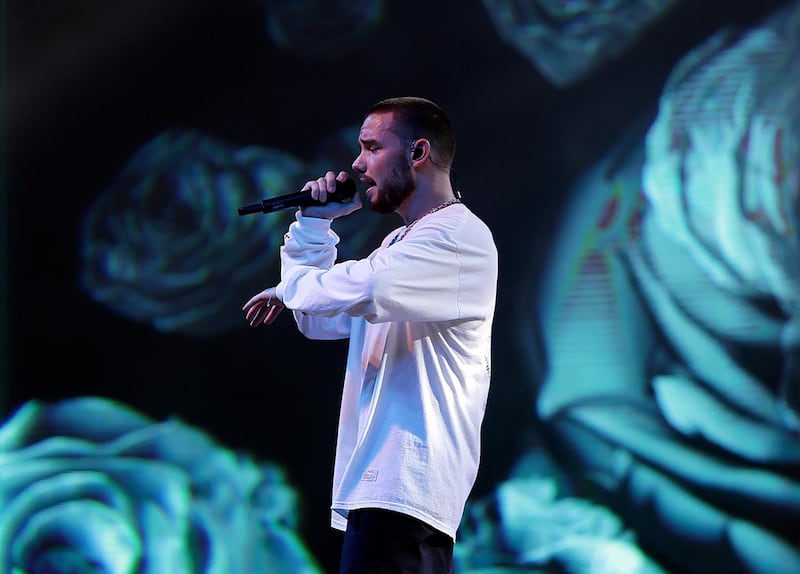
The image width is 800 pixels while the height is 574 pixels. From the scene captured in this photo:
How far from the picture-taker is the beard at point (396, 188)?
1954 mm

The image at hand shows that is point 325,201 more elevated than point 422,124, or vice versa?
point 422,124

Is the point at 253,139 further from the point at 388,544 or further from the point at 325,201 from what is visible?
the point at 388,544

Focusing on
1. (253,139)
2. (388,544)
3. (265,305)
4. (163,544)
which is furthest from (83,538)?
(388,544)

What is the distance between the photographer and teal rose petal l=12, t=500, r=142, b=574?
3146 millimetres

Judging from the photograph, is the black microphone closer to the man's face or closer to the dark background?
the man's face

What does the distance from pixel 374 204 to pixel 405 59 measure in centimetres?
142

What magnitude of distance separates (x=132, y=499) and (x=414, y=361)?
1.71 meters

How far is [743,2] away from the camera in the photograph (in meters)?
3.34

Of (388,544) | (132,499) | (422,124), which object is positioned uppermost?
(422,124)

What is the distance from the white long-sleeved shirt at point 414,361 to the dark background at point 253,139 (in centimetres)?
132

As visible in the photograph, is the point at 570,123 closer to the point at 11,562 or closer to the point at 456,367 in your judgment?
the point at 456,367

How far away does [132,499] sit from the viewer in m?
3.16

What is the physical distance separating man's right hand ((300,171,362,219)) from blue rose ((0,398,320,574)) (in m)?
1.43

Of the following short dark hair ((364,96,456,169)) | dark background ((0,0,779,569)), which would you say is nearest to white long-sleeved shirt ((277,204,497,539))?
short dark hair ((364,96,456,169))
